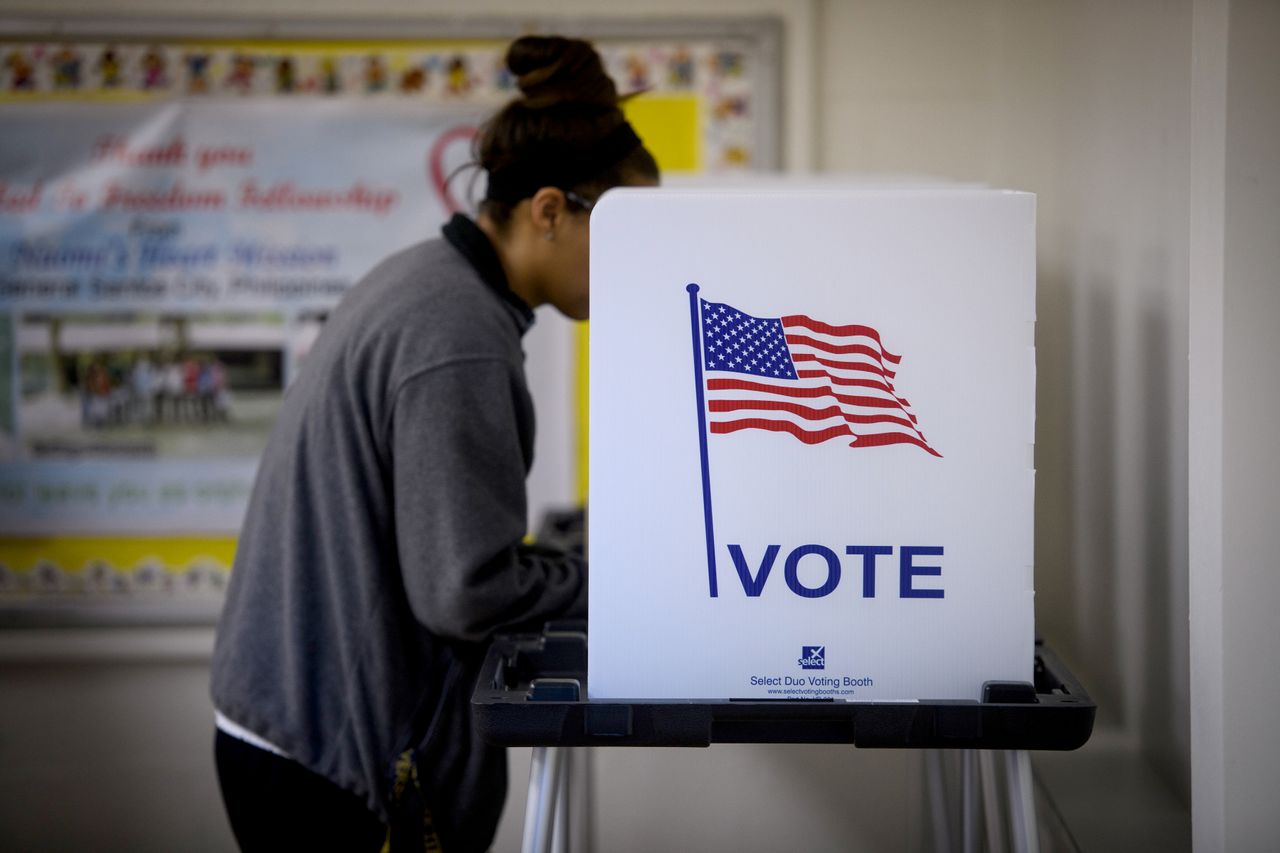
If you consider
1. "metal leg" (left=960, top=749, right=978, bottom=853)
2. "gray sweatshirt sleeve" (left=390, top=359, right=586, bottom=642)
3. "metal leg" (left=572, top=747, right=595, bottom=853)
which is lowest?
"metal leg" (left=572, top=747, right=595, bottom=853)

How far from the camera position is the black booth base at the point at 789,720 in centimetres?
77

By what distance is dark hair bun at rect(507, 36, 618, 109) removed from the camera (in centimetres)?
108

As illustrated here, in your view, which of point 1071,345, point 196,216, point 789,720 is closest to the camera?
point 789,720

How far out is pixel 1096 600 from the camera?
1351 mm

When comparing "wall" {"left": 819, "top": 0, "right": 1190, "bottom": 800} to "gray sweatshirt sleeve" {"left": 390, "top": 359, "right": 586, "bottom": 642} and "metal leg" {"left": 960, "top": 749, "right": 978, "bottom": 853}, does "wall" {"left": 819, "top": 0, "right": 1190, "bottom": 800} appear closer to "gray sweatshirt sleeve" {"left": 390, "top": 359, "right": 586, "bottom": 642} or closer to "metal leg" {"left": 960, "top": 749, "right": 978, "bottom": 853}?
"metal leg" {"left": 960, "top": 749, "right": 978, "bottom": 853}

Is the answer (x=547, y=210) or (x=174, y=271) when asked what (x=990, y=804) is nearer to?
(x=547, y=210)

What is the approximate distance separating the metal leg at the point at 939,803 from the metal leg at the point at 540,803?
0.64 meters

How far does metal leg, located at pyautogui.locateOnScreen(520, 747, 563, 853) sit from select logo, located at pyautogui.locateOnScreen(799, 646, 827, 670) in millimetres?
217

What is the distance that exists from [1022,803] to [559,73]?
784mm

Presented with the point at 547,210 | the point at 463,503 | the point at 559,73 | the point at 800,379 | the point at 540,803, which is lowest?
the point at 540,803

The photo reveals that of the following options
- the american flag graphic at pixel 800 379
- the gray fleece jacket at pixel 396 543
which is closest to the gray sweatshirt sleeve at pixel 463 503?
the gray fleece jacket at pixel 396 543

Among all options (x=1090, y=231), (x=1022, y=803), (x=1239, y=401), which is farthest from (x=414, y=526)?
(x=1090, y=231)

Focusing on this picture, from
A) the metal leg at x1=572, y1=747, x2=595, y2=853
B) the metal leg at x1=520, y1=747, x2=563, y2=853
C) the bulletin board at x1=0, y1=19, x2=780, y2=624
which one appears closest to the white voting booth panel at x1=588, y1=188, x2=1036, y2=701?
the metal leg at x1=520, y1=747, x2=563, y2=853

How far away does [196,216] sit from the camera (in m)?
1.98
